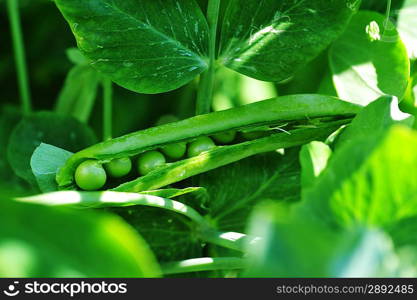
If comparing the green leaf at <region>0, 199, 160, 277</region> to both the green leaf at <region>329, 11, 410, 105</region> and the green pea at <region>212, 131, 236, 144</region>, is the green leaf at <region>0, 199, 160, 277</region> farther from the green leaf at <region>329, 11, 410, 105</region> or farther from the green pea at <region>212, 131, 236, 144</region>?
the green leaf at <region>329, 11, 410, 105</region>

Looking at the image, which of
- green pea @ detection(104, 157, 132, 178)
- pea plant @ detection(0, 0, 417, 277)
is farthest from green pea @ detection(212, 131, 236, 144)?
green pea @ detection(104, 157, 132, 178)

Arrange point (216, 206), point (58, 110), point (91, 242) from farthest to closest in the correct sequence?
1. point (58, 110)
2. point (216, 206)
3. point (91, 242)

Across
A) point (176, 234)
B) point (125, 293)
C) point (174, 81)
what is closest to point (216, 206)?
point (176, 234)

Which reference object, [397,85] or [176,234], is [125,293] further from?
[397,85]

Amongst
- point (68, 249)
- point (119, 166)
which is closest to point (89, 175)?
point (119, 166)

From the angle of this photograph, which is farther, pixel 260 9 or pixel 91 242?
pixel 260 9

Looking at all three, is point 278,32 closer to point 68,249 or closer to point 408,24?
point 408,24
